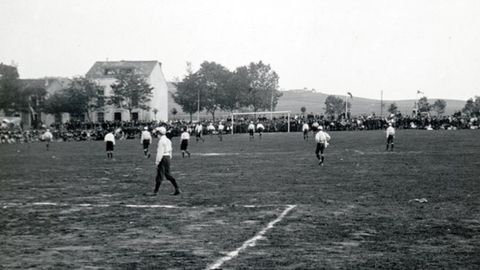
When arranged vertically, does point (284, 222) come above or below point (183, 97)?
below

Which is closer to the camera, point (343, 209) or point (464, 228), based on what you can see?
point (464, 228)

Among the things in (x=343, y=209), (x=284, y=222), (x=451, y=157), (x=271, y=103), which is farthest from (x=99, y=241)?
(x=271, y=103)

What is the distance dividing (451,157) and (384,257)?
19.2 meters

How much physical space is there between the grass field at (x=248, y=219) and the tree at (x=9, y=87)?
4581 cm

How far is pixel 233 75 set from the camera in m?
95.7

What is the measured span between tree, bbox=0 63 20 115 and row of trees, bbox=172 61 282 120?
1029 inches

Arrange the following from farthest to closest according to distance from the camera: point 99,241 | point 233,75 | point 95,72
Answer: point 233,75 → point 95,72 → point 99,241

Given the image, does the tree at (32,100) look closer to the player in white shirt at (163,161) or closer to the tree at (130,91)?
the tree at (130,91)

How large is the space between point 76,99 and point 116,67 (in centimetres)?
1344

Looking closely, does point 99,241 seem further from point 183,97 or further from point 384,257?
point 183,97

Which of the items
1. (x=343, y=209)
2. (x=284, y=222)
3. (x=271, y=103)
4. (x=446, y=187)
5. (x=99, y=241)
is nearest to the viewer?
(x=99, y=241)

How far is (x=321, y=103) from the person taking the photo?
146375 millimetres

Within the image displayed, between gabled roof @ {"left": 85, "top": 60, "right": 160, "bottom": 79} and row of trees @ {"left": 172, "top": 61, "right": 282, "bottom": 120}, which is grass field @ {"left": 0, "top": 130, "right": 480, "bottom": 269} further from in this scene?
row of trees @ {"left": 172, "top": 61, "right": 282, "bottom": 120}

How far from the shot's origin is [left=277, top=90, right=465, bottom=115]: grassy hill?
13139cm
